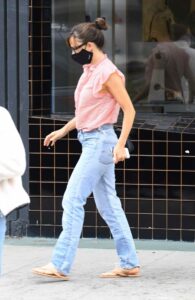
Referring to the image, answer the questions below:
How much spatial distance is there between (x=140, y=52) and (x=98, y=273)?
2342 millimetres

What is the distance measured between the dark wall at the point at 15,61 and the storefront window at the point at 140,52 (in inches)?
11.9

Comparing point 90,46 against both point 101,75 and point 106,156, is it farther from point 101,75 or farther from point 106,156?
point 106,156

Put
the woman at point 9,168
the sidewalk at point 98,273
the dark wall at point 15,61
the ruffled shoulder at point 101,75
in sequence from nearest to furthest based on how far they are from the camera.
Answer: the woman at point 9,168
the sidewalk at point 98,273
the ruffled shoulder at point 101,75
the dark wall at point 15,61

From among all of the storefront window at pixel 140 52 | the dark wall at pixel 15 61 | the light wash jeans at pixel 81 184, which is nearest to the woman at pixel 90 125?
the light wash jeans at pixel 81 184

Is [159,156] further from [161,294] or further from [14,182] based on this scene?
[14,182]

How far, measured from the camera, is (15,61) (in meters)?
7.75

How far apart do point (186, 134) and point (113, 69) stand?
1673 millimetres

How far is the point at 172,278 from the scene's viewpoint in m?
6.39

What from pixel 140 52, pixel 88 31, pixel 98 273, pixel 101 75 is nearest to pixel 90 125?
pixel 101 75

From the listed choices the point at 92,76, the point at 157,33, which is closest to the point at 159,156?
the point at 157,33

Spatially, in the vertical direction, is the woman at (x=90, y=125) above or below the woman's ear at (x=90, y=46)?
below

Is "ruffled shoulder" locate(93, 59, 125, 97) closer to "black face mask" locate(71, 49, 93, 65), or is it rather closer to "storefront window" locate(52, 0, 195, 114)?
"black face mask" locate(71, 49, 93, 65)

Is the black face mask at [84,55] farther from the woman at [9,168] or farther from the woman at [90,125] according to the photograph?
the woman at [9,168]

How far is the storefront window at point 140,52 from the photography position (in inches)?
312
